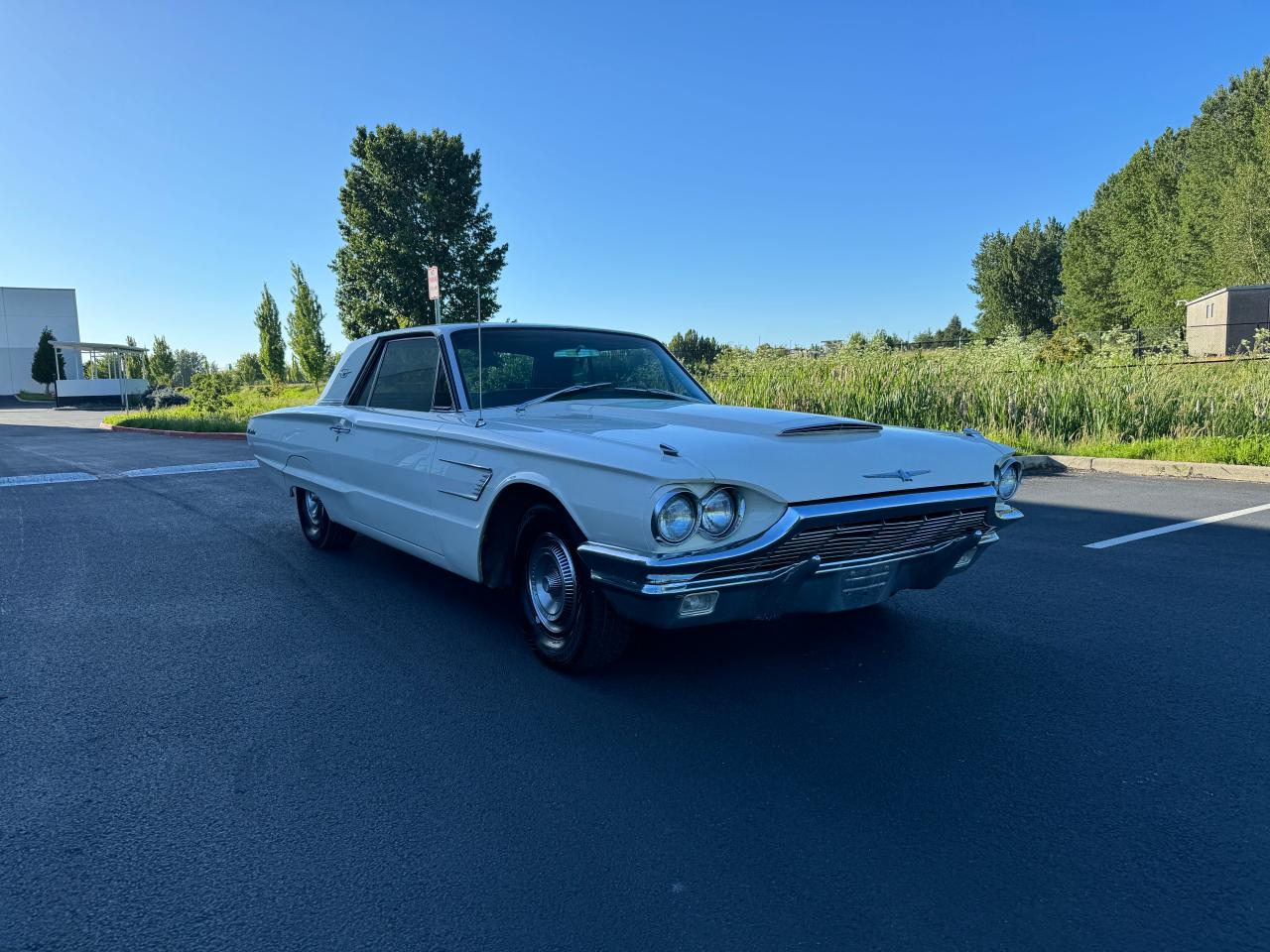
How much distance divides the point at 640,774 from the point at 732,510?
37.3 inches

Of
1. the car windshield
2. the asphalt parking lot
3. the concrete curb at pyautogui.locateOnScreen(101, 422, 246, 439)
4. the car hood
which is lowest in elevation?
the asphalt parking lot

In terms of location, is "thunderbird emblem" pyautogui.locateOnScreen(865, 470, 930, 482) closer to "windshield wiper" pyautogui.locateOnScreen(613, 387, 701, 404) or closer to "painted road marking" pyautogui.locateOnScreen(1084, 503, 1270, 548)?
"windshield wiper" pyautogui.locateOnScreen(613, 387, 701, 404)

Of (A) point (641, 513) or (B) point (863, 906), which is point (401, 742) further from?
(B) point (863, 906)

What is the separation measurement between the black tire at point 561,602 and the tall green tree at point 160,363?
5209 centimetres

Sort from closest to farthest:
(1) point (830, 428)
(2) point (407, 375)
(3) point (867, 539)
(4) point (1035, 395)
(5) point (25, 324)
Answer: (3) point (867, 539) < (1) point (830, 428) < (2) point (407, 375) < (4) point (1035, 395) < (5) point (25, 324)

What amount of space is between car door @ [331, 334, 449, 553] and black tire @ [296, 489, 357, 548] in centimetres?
77

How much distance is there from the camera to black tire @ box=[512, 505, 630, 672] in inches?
133

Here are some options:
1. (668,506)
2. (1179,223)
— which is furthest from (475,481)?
(1179,223)

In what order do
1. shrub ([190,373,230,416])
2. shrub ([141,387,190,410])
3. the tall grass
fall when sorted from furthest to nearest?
shrub ([141,387,190,410]), shrub ([190,373,230,416]), the tall grass

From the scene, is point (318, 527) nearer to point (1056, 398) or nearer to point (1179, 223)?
point (1056, 398)

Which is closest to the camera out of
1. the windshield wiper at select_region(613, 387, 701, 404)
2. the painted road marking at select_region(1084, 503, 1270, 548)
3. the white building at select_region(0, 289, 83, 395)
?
the windshield wiper at select_region(613, 387, 701, 404)

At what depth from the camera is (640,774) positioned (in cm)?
274

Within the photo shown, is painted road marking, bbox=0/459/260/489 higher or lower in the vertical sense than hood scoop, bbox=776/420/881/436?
lower

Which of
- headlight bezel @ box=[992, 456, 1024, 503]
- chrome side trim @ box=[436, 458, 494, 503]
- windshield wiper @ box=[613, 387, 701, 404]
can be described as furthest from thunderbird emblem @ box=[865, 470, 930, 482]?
chrome side trim @ box=[436, 458, 494, 503]
